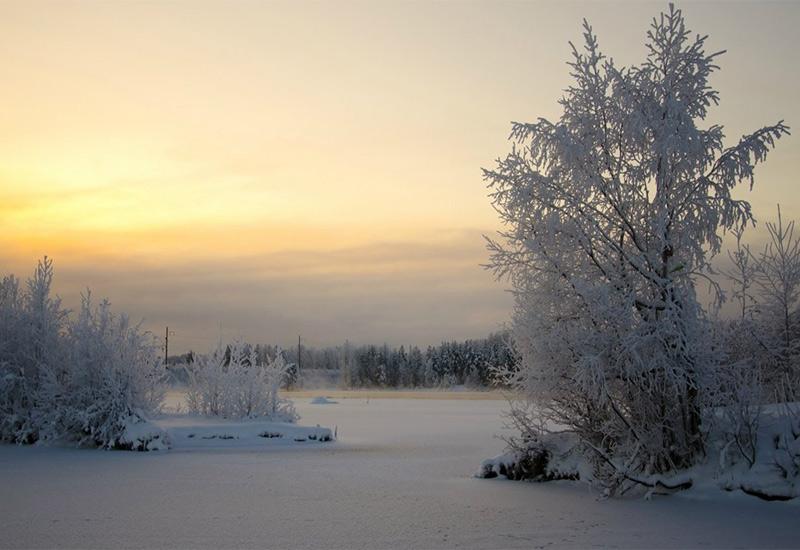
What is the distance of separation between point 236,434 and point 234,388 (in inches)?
127

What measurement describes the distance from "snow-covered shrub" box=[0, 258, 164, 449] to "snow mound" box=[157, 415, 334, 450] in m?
A: 1.04

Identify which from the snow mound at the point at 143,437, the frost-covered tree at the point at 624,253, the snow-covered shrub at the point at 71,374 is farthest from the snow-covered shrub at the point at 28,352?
the frost-covered tree at the point at 624,253

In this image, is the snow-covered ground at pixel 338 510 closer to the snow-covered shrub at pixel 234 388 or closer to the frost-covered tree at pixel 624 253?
the frost-covered tree at pixel 624 253

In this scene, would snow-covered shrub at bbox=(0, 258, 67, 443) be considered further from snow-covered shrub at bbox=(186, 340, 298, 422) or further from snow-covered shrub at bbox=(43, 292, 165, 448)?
snow-covered shrub at bbox=(186, 340, 298, 422)

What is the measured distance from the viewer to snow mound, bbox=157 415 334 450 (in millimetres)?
22484

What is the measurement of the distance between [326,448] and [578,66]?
12.5 meters

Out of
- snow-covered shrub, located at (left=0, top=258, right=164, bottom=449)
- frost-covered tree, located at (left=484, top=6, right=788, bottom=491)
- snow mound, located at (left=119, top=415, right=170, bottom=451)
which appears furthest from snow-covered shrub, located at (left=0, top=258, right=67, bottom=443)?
frost-covered tree, located at (left=484, top=6, right=788, bottom=491)

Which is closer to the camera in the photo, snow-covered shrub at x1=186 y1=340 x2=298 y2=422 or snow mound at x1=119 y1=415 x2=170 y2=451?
snow mound at x1=119 y1=415 x2=170 y2=451

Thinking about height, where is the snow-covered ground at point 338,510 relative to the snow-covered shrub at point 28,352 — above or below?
below

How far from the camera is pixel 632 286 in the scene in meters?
13.1

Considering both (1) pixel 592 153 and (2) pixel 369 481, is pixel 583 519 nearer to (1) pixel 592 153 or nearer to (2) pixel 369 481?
(2) pixel 369 481

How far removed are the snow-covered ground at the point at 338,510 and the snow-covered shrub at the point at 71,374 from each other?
11.9 ft

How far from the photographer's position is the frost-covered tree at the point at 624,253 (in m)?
12.7

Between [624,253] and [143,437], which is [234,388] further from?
[624,253]
